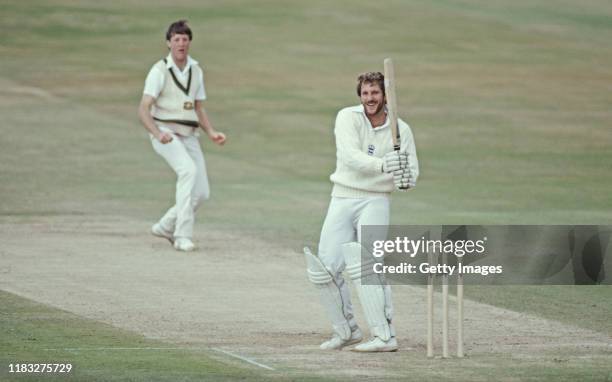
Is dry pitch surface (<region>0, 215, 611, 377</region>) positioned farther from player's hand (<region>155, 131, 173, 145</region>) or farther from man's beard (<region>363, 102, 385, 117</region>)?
man's beard (<region>363, 102, 385, 117</region>)

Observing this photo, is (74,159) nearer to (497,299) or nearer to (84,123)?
(84,123)

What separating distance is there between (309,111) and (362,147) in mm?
19319

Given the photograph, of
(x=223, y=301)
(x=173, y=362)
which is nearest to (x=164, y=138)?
(x=223, y=301)

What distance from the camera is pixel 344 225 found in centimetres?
1095

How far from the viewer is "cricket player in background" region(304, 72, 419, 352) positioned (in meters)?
10.5

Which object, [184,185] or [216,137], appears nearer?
[184,185]

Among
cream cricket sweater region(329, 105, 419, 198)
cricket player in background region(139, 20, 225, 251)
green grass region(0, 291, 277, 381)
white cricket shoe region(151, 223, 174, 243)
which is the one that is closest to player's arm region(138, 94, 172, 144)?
cricket player in background region(139, 20, 225, 251)

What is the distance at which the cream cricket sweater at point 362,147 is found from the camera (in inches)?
424

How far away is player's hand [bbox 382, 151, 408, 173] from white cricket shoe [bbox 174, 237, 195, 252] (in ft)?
19.6

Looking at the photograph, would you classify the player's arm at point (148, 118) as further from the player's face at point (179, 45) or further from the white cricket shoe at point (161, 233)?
the white cricket shoe at point (161, 233)

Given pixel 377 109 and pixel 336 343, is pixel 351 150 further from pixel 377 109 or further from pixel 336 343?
pixel 336 343

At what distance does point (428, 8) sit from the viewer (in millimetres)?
41500

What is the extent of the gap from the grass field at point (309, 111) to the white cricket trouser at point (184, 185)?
3.94 feet

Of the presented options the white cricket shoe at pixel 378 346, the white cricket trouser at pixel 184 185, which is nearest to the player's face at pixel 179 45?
the white cricket trouser at pixel 184 185
